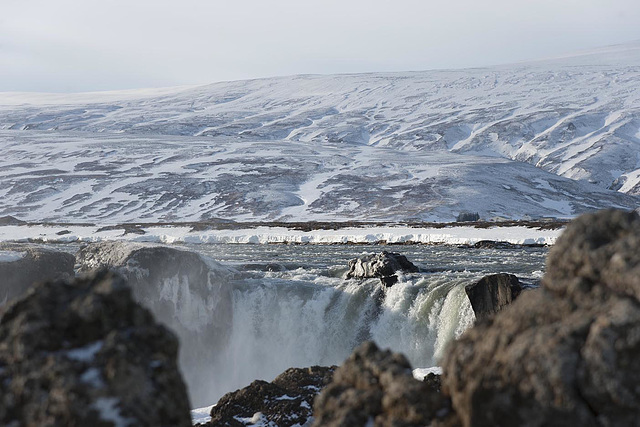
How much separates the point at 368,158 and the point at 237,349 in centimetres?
16201

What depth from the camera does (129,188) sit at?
15375 cm

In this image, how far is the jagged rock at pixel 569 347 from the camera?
6020mm

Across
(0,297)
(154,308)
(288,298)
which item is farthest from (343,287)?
(0,297)

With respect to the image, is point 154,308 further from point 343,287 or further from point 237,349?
point 343,287

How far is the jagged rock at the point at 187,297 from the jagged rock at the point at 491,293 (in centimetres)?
1259

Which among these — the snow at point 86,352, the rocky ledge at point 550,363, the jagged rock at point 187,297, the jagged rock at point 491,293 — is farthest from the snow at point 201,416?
the jagged rock at point 187,297

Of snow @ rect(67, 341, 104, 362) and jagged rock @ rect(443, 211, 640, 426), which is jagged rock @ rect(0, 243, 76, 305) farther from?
jagged rock @ rect(443, 211, 640, 426)

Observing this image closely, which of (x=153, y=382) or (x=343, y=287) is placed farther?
(x=343, y=287)

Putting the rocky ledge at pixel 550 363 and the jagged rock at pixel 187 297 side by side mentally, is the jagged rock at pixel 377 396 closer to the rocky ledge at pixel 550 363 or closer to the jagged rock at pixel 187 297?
the rocky ledge at pixel 550 363

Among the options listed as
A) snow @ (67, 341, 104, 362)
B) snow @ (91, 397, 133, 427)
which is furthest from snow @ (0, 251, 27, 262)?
snow @ (91, 397, 133, 427)

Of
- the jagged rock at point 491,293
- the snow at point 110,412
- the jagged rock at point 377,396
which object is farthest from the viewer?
the jagged rock at point 491,293

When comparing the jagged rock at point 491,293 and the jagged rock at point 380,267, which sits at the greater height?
the jagged rock at point 491,293

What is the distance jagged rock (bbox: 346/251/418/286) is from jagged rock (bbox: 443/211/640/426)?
84.2 feet

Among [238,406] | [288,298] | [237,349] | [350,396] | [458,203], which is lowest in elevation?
[458,203]
